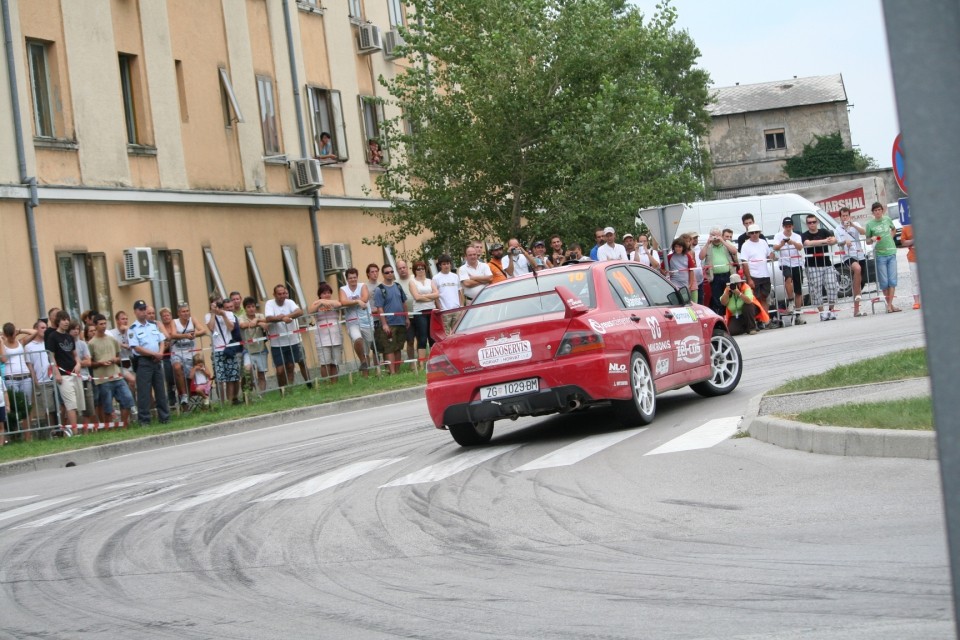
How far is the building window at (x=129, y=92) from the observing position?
26.6m

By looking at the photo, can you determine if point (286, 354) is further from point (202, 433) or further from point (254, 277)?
point (254, 277)

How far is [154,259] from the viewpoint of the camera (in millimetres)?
26938

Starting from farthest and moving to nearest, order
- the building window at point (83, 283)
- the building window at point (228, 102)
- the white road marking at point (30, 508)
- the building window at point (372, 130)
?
the building window at point (372, 130), the building window at point (228, 102), the building window at point (83, 283), the white road marking at point (30, 508)

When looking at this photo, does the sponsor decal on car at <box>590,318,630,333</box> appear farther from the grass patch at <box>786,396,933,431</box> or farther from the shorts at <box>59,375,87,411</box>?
the shorts at <box>59,375,87,411</box>

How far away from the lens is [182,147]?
28.1 meters

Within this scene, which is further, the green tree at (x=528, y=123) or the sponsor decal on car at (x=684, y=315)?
the green tree at (x=528, y=123)

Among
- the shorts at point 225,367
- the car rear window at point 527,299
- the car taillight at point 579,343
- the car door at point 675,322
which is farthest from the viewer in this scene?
the shorts at point 225,367

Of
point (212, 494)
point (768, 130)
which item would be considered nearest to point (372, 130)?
point (212, 494)

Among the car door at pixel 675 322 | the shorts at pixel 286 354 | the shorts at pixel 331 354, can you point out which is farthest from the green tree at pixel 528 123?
the car door at pixel 675 322

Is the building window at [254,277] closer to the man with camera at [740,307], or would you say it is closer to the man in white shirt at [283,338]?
the man in white shirt at [283,338]

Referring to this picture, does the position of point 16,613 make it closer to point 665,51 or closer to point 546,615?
point 546,615

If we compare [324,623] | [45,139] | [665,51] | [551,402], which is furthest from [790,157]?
[324,623]

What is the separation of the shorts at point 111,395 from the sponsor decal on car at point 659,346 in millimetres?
10182

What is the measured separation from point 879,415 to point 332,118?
26.3m
